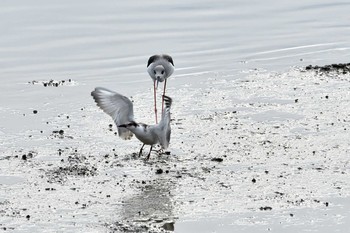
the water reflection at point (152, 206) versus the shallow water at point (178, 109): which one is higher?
the shallow water at point (178, 109)

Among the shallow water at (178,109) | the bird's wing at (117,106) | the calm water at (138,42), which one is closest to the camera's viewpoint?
the shallow water at (178,109)

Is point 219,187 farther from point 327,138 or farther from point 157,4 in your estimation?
point 157,4

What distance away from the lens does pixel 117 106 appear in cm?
1067

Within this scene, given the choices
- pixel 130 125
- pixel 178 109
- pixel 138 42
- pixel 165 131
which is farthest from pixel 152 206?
pixel 138 42

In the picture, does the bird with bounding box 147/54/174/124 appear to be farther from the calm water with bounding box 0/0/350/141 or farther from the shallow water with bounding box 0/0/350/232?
the calm water with bounding box 0/0/350/141

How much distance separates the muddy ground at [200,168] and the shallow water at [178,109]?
0.9 inches

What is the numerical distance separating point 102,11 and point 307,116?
8835 mm

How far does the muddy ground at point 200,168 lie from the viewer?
8711 millimetres

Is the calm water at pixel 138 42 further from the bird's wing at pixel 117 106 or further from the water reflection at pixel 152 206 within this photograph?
the water reflection at pixel 152 206

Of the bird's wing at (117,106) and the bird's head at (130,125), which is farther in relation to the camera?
the bird's wing at (117,106)

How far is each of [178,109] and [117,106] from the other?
1.89 meters

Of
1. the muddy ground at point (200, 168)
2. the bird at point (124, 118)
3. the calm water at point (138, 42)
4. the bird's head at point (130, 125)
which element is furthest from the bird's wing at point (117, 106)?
the calm water at point (138, 42)

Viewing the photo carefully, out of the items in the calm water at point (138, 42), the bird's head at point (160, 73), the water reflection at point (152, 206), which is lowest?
the water reflection at point (152, 206)

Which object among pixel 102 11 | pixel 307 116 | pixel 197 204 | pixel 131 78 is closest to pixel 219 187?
pixel 197 204
